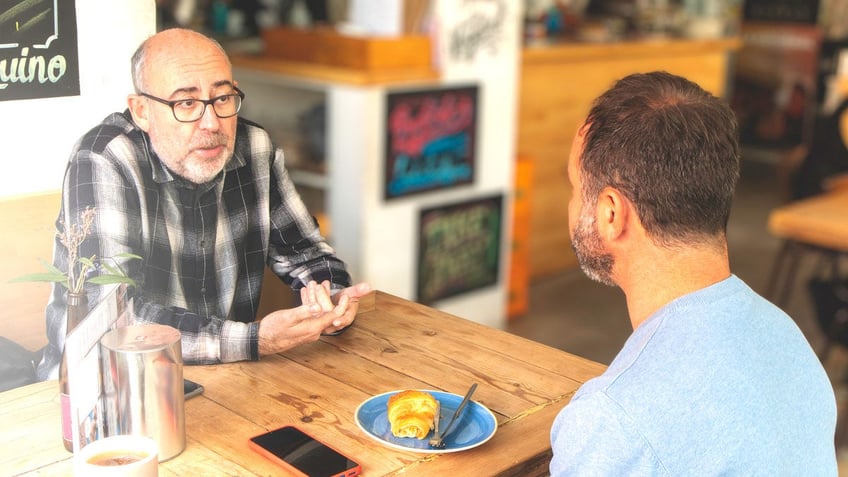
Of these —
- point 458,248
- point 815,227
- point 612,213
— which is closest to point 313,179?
point 458,248

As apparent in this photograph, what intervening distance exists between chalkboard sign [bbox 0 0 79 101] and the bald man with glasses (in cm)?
10

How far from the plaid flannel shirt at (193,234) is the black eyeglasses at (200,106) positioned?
0.05 meters

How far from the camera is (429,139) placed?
4270mm

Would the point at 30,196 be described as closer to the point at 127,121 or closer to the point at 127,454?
the point at 127,121

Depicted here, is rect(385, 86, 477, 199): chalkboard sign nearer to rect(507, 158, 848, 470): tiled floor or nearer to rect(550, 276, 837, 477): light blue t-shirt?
rect(507, 158, 848, 470): tiled floor

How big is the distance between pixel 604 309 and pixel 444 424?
12.5 ft

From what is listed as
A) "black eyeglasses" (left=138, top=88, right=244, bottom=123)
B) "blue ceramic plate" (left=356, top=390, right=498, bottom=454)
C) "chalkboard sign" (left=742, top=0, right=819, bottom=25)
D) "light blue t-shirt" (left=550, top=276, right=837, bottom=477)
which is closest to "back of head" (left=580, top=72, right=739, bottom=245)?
"light blue t-shirt" (left=550, top=276, right=837, bottom=477)

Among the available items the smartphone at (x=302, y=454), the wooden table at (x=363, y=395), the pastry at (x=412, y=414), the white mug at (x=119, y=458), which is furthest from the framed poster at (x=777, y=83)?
the white mug at (x=119, y=458)

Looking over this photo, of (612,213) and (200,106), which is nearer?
(612,213)

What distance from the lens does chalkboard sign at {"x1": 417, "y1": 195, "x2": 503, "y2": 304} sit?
433cm

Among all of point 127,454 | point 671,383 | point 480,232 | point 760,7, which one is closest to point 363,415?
point 127,454

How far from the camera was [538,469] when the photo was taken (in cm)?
158

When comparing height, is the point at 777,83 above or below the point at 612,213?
below

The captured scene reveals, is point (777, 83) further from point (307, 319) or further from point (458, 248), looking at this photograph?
point (307, 319)
